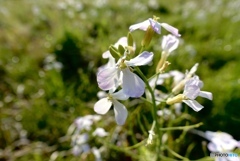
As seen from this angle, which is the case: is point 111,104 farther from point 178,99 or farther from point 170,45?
point 170,45

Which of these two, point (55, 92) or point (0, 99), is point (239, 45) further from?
point (0, 99)

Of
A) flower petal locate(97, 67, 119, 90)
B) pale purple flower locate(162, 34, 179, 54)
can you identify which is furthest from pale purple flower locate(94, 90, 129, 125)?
pale purple flower locate(162, 34, 179, 54)

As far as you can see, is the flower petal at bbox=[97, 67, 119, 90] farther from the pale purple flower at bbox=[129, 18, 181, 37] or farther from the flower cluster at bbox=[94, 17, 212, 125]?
the pale purple flower at bbox=[129, 18, 181, 37]

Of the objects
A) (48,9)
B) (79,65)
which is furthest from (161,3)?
(79,65)

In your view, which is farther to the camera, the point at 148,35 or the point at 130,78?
the point at 148,35

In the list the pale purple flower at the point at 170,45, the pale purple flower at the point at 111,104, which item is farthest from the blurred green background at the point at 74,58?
the pale purple flower at the point at 111,104

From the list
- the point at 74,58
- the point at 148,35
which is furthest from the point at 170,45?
the point at 74,58

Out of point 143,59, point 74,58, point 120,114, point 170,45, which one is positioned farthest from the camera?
point 74,58
